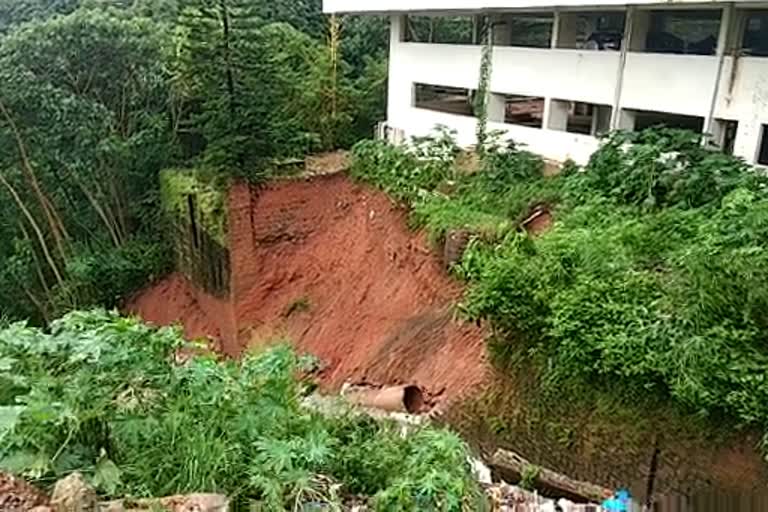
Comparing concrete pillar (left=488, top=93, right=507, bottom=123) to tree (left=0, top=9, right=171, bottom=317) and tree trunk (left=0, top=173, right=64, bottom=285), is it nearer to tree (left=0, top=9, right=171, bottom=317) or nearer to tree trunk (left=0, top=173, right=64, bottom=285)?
tree (left=0, top=9, right=171, bottom=317)

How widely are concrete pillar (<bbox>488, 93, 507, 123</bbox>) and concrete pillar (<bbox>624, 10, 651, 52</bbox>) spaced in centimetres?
267

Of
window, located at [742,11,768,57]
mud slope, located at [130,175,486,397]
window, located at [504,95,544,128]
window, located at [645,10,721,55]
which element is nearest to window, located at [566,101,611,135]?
window, located at [504,95,544,128]

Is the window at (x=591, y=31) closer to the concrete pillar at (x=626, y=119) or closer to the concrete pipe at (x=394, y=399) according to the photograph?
the concrete pillar at (x=626, y=119)

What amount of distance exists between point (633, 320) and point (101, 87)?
1069cm

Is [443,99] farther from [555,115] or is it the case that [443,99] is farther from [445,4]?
[555,115]

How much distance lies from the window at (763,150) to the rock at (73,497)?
8.44m

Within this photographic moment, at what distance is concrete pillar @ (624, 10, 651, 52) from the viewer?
380 inches

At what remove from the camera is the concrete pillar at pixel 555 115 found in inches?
429

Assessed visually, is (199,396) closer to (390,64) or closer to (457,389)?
(457,389)

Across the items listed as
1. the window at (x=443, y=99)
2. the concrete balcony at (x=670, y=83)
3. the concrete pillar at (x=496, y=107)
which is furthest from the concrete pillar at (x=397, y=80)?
the concrete balcony at (x=670, y=83)

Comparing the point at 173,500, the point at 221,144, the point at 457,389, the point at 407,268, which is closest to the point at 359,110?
the point at 221,144

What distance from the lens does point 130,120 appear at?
13023 mm

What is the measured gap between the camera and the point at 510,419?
227 inches

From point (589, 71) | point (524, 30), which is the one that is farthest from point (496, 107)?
point (524, 30)
